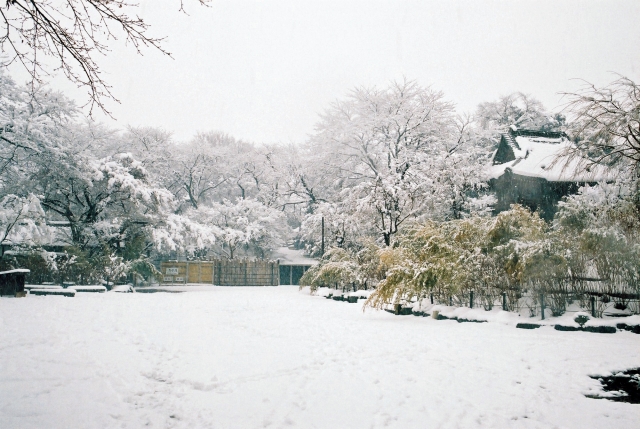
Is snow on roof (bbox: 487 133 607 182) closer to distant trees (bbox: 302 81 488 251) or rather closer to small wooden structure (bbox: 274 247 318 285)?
distant trees (bbox: 302 81 488 251)

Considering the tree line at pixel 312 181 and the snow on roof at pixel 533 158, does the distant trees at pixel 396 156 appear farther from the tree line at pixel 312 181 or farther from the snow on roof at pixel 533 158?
the snow on roof at pixel 533 158

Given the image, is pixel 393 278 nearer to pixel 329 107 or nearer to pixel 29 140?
pixel 29 140

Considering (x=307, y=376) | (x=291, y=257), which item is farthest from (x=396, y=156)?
(x=307, y=376)

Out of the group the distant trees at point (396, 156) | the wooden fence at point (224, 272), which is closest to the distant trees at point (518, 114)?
the distant trees at point (396, 156)

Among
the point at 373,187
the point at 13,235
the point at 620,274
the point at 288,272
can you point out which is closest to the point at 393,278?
the point at 620,274

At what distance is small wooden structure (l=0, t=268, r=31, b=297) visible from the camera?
501 inches

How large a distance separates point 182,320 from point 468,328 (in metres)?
6.23

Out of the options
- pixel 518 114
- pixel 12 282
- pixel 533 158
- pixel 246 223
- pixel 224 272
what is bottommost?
pixel 224 272

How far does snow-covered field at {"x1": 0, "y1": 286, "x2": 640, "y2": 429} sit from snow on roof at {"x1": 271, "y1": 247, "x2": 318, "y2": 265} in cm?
2558

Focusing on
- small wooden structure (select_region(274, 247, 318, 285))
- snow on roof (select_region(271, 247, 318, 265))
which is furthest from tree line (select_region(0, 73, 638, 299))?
small wooden structure (select_region(274, 247, 318, 285))

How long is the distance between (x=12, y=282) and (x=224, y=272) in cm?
1643

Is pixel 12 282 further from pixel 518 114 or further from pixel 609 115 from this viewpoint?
pixel 518 114

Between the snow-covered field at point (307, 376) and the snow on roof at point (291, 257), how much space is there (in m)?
25.6

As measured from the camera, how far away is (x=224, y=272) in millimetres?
28906
